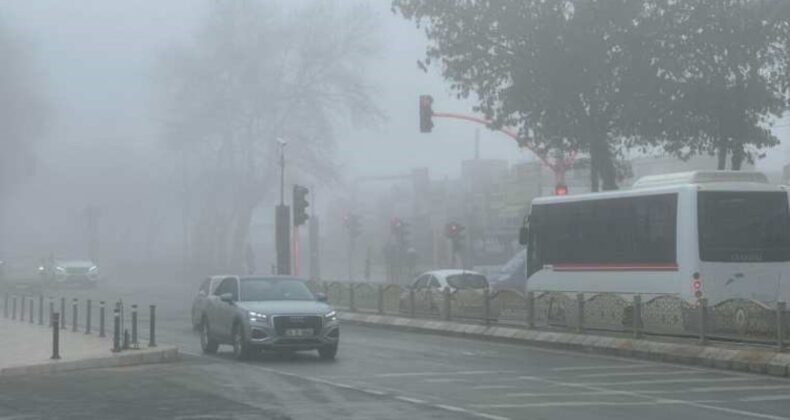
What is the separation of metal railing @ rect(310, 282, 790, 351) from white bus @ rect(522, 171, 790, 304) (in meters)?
0.85

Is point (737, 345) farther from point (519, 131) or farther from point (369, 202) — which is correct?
point (369, 202)

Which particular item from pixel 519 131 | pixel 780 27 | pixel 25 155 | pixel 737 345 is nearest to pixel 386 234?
pixel 25 155

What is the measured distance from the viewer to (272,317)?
2270 cm

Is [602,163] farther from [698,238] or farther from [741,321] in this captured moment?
[741,321]

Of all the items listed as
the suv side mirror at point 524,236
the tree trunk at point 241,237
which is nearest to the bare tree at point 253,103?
the tree trunk at point 241,237

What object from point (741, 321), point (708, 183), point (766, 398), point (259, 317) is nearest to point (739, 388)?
point (766, 398)

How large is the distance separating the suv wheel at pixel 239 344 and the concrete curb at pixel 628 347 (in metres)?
6.86

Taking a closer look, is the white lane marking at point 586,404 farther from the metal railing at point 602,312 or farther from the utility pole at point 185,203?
the utility pole at point 185,203

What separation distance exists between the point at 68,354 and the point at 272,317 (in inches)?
159

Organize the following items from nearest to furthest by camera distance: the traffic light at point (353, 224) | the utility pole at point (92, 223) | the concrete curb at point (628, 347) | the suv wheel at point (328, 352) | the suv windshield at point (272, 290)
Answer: the concrete curb at point (628, 347) < the suv wheel at point (328, 352) < the suv windshield at point (272, 290) < the traffic light at point (353, 224) < the utility pole at point (92, 223)

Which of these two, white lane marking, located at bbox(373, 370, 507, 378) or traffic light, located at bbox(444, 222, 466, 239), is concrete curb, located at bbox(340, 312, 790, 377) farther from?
traffic light, located at bbox(444, 222, 466, 239)

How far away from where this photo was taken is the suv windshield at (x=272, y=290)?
2388 cm

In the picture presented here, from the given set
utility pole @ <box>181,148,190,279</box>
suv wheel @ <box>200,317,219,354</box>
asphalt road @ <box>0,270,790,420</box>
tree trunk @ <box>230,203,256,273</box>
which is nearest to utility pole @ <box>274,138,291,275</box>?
suv wheel @ <box>200,317,219,354</box>

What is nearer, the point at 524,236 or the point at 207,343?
the point at 207,343
